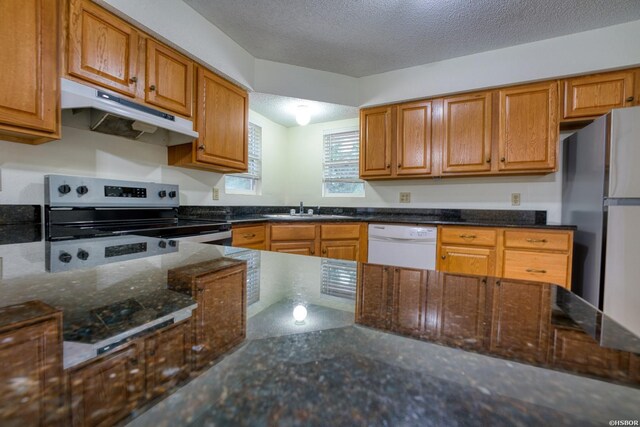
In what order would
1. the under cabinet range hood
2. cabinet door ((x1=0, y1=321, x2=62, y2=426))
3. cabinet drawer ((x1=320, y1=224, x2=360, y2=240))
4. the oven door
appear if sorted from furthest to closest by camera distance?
cabinet drawer ((x1=320, y1=224, x2=360, y2=240)) → the oven door → the under cabinet range hood → cabinet door ((x1=0, y1=321, x2=62, y2=426))

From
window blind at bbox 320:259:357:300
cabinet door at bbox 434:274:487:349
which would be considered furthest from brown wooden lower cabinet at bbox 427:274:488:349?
window blind at bbox 320:259:357:300

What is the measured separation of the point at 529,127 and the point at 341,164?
1.97 metres

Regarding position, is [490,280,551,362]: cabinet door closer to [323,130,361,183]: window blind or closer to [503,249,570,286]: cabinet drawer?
[503,249,570,286]: cabinet drawer

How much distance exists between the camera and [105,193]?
186 centimetres

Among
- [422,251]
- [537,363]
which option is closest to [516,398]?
[537,363]

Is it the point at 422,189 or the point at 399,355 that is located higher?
the point at 422,189

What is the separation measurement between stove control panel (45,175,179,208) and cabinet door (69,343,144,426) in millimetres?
1925

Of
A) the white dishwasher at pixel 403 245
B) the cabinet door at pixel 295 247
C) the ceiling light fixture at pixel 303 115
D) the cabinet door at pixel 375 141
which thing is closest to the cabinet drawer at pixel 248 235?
the cabinet door at pixel 295 247

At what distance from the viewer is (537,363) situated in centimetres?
28

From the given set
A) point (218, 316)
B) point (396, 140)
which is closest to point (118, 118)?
point (218, 316)

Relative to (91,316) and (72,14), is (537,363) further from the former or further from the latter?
(72,14)

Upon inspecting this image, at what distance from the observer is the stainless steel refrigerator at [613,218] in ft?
5.93

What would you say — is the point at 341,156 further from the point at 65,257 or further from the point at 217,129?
the point at 65,257

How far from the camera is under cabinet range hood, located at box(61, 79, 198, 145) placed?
1502 millimetres
